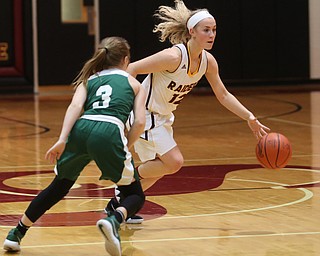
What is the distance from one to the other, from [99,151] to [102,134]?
0.10 m

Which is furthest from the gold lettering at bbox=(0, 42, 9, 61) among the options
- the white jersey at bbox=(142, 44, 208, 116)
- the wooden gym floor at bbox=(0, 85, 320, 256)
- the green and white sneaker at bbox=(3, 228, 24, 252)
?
the green and white sneaker at bbox=(3, 228, 24, 252)

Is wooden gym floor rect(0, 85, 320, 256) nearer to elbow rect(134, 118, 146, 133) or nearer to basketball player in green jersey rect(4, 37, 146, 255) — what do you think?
basketball player in green jersey rect(4, 37, 146, 255)

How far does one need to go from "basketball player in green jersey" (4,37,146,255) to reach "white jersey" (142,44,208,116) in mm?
955

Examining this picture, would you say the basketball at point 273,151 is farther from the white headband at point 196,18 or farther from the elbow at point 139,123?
the elbow at point 139,123

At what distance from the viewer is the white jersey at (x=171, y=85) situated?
610cm

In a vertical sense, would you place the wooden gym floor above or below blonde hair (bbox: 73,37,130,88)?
below

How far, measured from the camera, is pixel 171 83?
6133 millimetres

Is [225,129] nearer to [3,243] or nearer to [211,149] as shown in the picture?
[211,149]

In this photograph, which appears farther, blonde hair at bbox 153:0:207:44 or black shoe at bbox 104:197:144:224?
blonde hair at bbox 153:0:207:44

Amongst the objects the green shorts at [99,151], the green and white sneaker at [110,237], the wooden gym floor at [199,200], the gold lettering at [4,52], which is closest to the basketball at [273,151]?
the wooden gym floor at [199,200]

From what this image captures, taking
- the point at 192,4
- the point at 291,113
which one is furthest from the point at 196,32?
the point at 192,4

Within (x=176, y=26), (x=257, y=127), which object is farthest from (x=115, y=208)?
(x=176, y=26)

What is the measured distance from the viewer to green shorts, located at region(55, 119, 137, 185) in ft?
16.2

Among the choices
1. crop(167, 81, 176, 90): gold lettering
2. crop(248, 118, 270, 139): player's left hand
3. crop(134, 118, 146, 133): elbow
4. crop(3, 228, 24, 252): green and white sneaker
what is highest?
crop(167, 81, 176, 90): gold lettering
